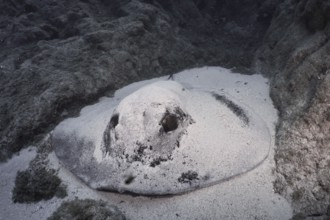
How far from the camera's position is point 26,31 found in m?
7.88

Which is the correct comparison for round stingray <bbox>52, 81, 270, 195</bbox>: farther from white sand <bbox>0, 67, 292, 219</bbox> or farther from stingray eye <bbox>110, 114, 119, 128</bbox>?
white sand <bbox>0, 67, 292, 219</bbox>

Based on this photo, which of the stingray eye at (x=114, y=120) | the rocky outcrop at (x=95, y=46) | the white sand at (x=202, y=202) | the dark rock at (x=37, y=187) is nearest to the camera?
the white sand at (x=202, y=202)

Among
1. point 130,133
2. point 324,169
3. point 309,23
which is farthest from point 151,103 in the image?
point 309,23

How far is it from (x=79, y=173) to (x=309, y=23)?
4.84 meters

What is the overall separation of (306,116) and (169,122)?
1.92m

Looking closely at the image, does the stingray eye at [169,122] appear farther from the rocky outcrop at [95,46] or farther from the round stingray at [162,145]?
the rocky outcrop at [95,46]

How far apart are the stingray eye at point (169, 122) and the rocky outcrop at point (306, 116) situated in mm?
1537

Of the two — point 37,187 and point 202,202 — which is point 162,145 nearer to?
point 202,202

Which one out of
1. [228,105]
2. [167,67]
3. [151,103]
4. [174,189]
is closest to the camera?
[174,189]

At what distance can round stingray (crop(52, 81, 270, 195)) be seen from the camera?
3.50 m

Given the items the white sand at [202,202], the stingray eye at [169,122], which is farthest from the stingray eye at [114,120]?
the white sand at [202,202]

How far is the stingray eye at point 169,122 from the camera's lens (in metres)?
3.85

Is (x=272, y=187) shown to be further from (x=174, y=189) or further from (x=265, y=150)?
(x=174, y=189)

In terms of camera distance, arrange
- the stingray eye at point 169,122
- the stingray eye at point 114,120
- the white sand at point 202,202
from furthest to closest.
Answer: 1. the stingray eye at point 114,120
2. the stingray eye at point 169,122
3. the white sand at point 202,202
